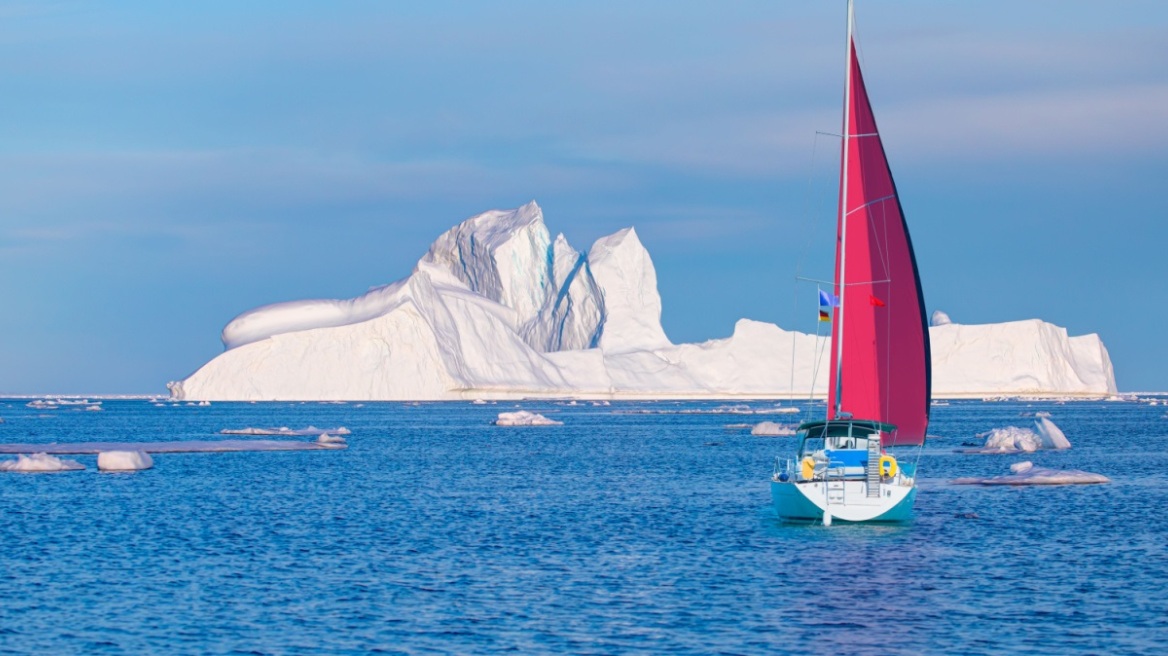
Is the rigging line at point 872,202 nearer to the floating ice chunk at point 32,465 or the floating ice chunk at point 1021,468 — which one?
the floating ice chunk at point 1021,468

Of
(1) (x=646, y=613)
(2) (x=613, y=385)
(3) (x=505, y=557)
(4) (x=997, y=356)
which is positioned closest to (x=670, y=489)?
(3) (x=505, y=557)

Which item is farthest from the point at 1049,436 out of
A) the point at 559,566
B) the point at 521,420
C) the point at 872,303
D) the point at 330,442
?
the point at 521,420

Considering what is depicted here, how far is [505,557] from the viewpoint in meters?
23.2

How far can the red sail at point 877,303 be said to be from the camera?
27828 mm

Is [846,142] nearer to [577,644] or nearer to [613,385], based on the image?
[577,644]

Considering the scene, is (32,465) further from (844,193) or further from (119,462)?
(844,193)

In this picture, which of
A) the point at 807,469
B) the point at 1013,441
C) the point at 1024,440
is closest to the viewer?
the point at 807,469

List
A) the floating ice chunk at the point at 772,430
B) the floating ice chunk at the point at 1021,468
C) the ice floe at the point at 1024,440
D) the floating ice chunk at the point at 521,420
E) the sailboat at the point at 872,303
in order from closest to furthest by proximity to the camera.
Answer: the sailboat at the point at 872,303 < the floating ice chunk at the point at 1021,468 < the ice floe at the point at 1024,440 < the floating ice chunk at the point at 772,430 < the floating ice chunk at the point at 521,420

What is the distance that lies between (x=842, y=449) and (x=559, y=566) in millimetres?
6567

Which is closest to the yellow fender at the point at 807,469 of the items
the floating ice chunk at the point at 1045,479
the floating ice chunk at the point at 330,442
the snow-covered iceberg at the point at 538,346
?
the floating ice chunk at the point at 1045,479

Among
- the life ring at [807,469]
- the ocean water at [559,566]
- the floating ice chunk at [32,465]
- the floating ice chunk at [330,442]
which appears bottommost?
the ocean water at [559,566]

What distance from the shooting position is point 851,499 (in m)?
25.6

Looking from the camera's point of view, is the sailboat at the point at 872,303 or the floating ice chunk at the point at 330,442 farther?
the floating ice chunk at the point at 330,442

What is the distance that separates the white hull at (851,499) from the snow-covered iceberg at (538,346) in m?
84.2
